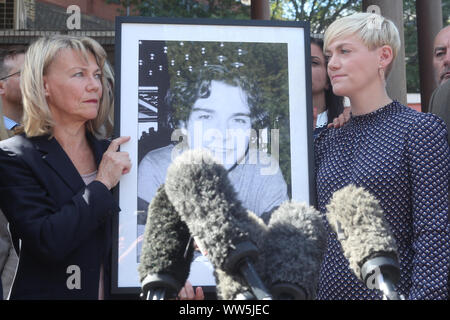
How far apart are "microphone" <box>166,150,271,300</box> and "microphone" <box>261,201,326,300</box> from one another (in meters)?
0.07

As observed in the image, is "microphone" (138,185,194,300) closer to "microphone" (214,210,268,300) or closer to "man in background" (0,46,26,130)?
"microphone" (214,210,268,300)

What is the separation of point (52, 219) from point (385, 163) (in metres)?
1.27

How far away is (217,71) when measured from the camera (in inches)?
88.7

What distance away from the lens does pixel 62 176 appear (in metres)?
2.21

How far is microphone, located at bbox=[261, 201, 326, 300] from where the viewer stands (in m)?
1.27

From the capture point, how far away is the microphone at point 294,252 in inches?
49.8

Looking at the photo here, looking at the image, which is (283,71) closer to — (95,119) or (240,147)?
(240,147)

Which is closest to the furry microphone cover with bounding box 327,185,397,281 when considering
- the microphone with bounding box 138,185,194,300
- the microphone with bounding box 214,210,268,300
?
the microphone with bounding box 214,210,268,300

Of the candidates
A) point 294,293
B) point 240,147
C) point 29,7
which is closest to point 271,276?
point 294,293

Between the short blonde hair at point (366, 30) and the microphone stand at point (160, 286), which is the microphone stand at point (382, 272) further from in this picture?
the short blonde hair at point (366, 30)

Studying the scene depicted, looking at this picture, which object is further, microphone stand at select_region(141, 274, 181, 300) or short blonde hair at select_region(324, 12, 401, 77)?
short blonde hair at select_region(324, 12, 401, 77)

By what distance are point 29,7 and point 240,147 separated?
18.2m

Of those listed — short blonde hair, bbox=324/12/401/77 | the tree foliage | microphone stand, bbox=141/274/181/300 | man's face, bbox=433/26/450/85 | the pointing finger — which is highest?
the tree foliage
